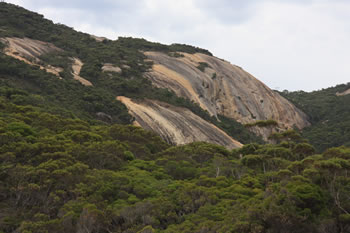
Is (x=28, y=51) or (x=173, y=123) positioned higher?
(x=28, y=51)

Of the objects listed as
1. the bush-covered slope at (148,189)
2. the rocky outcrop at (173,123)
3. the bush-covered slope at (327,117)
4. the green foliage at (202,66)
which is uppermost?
the green foliage at (202,66)

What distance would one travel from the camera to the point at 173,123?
A: 58250 mm

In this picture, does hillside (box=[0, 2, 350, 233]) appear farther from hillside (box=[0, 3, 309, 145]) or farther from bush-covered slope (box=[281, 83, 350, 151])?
bush-covered slope (box=[281, 83, 350, 151])

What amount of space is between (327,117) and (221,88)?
26.7 m

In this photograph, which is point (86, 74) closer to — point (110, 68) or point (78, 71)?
point (78, 71)

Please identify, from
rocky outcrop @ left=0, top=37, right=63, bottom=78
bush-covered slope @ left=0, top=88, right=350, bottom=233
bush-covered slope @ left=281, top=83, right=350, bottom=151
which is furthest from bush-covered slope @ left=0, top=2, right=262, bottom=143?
bush-covered slope @ left=0, top=88, right=350, bottom=233

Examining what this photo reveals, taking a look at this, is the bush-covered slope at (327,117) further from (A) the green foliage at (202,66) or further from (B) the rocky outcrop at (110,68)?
(B) the rocky outcrop at (110,68)

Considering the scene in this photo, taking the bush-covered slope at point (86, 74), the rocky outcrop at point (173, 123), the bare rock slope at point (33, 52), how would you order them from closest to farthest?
the rocky outcrop at point (173, 123) → the bush-covered slope at point (86, 74) → the bare rock slope at point (33, 52)

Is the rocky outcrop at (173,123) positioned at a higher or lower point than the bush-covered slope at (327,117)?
lower

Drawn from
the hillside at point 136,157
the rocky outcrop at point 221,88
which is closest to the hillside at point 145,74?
the rocky outcrop at point 221,88

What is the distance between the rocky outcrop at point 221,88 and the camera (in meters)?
76.4

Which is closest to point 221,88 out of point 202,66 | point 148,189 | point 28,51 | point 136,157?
point 202,66

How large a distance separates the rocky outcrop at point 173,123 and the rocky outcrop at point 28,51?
11.8 metres

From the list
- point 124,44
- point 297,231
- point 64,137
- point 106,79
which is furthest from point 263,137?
point 297,231
